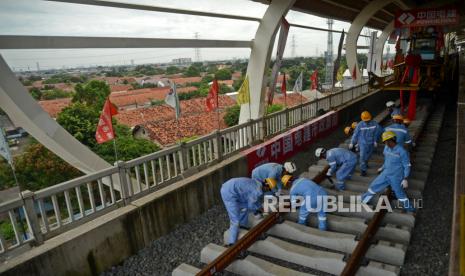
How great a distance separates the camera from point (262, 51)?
48.1ft

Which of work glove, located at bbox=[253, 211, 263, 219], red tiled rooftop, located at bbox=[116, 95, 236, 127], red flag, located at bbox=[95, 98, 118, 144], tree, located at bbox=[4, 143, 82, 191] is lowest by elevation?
tree, located at bbox=[4, 143, 82, 191]

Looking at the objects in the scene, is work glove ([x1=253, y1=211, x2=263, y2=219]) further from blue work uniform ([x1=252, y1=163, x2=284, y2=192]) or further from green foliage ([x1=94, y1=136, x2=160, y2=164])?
green foliage ([x1=94, y1=136, x2=160, y2=164])

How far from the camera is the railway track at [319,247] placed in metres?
4.42

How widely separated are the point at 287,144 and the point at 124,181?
5452 millimetres

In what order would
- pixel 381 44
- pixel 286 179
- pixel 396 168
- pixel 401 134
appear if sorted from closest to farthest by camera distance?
pixel 286 179
pixel 396 168
pixel 401 134
pixel 381 44

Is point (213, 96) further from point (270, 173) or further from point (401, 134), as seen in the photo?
point (401, 134)

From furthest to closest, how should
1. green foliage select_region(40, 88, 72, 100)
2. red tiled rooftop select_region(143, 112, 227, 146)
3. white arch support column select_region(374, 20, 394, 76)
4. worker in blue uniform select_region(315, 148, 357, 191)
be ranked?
green foliage select_region(40, 88, 72, 100), red tiled rooftop select_region(143, 112, 227, 146), white arch support column select_region(374, 20, 394, 76), worker in blue uniform select_region(315, 148, 357, 191)

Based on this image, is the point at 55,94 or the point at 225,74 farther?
the point at 225,74

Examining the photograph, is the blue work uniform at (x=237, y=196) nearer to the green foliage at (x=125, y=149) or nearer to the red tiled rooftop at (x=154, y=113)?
the green foliage at (x=125, y=149)

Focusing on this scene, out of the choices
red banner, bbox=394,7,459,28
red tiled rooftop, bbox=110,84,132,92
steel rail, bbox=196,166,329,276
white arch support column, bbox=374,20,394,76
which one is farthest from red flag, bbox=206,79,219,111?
red tiled rooftop, bbox=110,84,132,92

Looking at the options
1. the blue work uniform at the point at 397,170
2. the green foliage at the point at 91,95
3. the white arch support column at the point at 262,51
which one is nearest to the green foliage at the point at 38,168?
the green foliage at the point at 91,95

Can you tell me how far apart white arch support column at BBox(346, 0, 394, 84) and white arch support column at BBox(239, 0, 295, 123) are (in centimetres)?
1285

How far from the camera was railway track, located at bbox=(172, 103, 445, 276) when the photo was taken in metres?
4.42

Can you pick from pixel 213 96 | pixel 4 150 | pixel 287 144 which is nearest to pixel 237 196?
pixel 4 150
